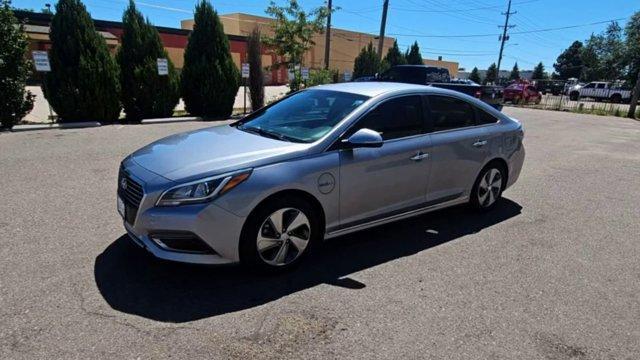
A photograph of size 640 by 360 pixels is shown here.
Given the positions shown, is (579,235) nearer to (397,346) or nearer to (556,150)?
(397,346)

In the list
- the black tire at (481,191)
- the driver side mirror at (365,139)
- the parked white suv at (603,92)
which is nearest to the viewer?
the driver side mirror at (365,139)

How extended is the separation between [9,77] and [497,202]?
35.5 feet

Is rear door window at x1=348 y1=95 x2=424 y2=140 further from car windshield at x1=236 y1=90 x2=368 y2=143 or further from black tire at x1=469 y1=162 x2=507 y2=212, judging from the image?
black tire at x1=469 y1=162 x2=507 y2=212

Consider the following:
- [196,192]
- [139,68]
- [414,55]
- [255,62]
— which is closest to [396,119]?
[196,192]

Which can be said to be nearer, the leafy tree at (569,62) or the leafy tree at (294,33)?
the leafy tree at (294,33)

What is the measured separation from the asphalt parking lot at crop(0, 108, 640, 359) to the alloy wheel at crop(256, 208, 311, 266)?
0.59 feet

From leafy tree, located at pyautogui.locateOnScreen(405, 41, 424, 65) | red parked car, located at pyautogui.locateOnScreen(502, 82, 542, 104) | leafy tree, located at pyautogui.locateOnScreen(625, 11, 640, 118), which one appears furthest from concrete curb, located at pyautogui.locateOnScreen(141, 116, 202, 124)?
leafy tree, located at pyautogui.locateOnScreen(625, 11, 640, 118)

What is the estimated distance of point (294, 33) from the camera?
18.4 metres

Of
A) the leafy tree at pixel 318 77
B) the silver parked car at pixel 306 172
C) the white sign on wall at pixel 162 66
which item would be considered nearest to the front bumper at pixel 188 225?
the silver parked car at pixel 306 172

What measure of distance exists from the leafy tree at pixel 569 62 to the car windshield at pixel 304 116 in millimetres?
108152

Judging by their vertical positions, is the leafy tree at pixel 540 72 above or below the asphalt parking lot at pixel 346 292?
above

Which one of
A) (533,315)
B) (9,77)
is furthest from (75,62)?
(533,315)

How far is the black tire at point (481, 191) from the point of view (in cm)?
523

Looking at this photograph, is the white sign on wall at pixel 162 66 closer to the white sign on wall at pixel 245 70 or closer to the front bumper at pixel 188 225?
the white sign on wall at pixel 245 70
